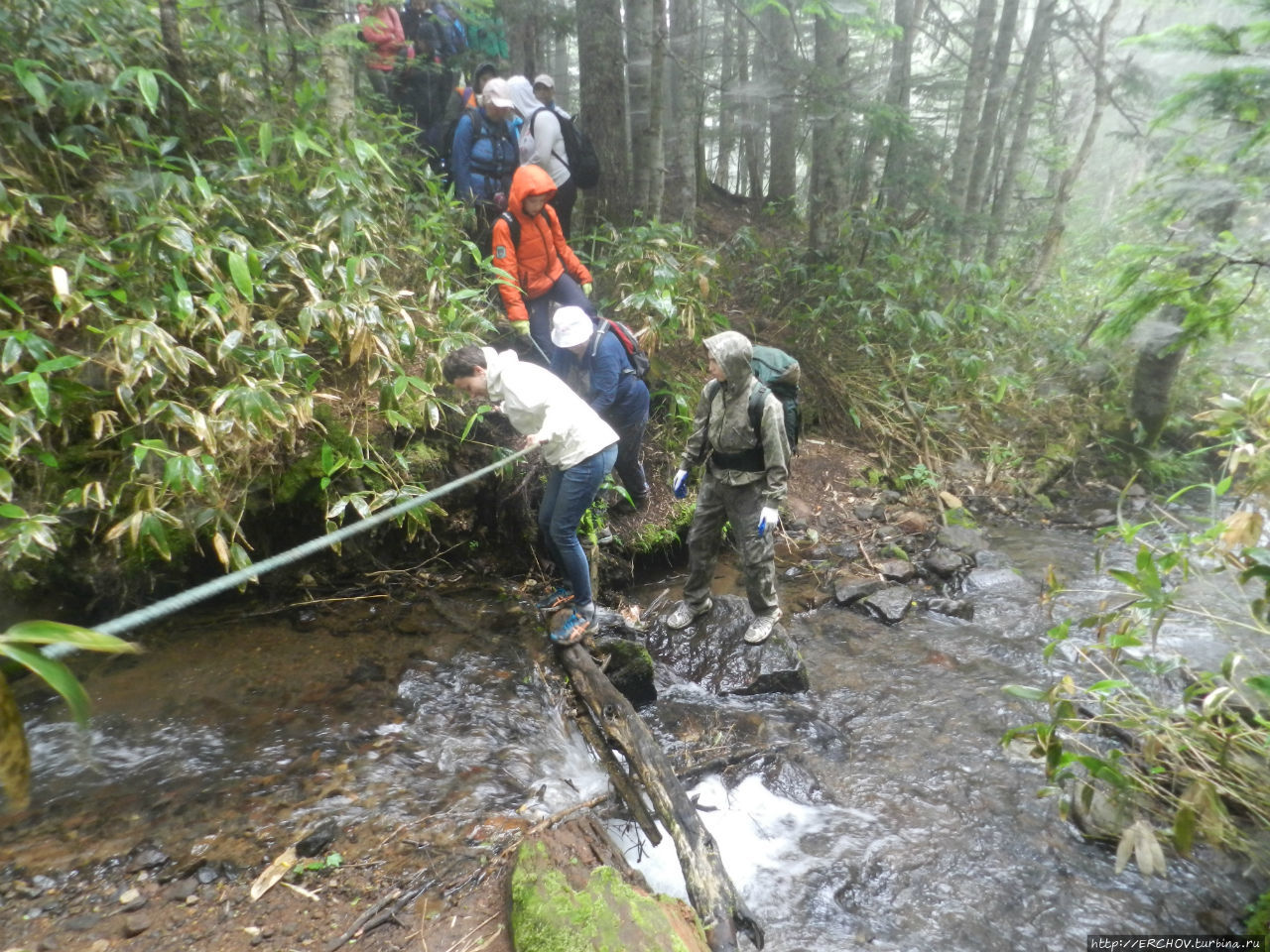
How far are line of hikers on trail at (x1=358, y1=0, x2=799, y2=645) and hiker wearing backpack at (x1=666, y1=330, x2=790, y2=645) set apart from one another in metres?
0.01

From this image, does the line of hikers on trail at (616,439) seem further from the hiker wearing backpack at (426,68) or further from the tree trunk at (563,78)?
the tree trunk at (563,78)

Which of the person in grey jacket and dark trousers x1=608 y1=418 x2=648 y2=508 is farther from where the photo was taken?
dark trousers x1=608 y1=418 x2=648 y2=508

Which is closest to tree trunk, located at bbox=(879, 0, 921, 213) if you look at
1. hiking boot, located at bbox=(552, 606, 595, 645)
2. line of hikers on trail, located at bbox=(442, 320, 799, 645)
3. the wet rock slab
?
line of hikers on trail, located at bbox=(442, 320, 799, 645)

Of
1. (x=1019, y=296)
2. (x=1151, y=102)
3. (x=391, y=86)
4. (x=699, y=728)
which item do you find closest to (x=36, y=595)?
(x=699, y=728)

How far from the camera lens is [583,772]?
405 cm

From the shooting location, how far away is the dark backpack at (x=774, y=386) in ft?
15.7

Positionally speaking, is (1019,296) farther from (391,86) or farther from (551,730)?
(551,730)

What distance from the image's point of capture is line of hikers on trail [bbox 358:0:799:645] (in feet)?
14.8

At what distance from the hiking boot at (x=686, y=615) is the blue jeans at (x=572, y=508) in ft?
3.68

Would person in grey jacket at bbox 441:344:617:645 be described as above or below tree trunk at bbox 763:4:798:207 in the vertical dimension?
below

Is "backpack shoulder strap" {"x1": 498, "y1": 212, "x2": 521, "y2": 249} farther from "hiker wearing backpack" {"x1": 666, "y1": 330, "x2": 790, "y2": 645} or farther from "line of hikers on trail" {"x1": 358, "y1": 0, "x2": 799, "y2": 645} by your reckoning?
"hiker wearing backpack" {"x1": 666, "y1": 330, "x2": 790, "y2": 645}

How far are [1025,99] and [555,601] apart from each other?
42.0ft

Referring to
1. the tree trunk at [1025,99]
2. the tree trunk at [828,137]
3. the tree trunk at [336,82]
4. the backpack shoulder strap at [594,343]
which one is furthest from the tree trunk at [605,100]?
the tree trunk at [1025,99]

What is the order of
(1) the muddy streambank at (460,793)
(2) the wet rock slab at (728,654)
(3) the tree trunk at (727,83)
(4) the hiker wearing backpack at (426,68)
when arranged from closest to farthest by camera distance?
1. (1) the muddy streambank at (460,793)
2. (2) the wet rock slab at (728,654)
3. (4) the hiker wearing backpack at (426,68)
4. (3) the tree trunk at (727,83)
